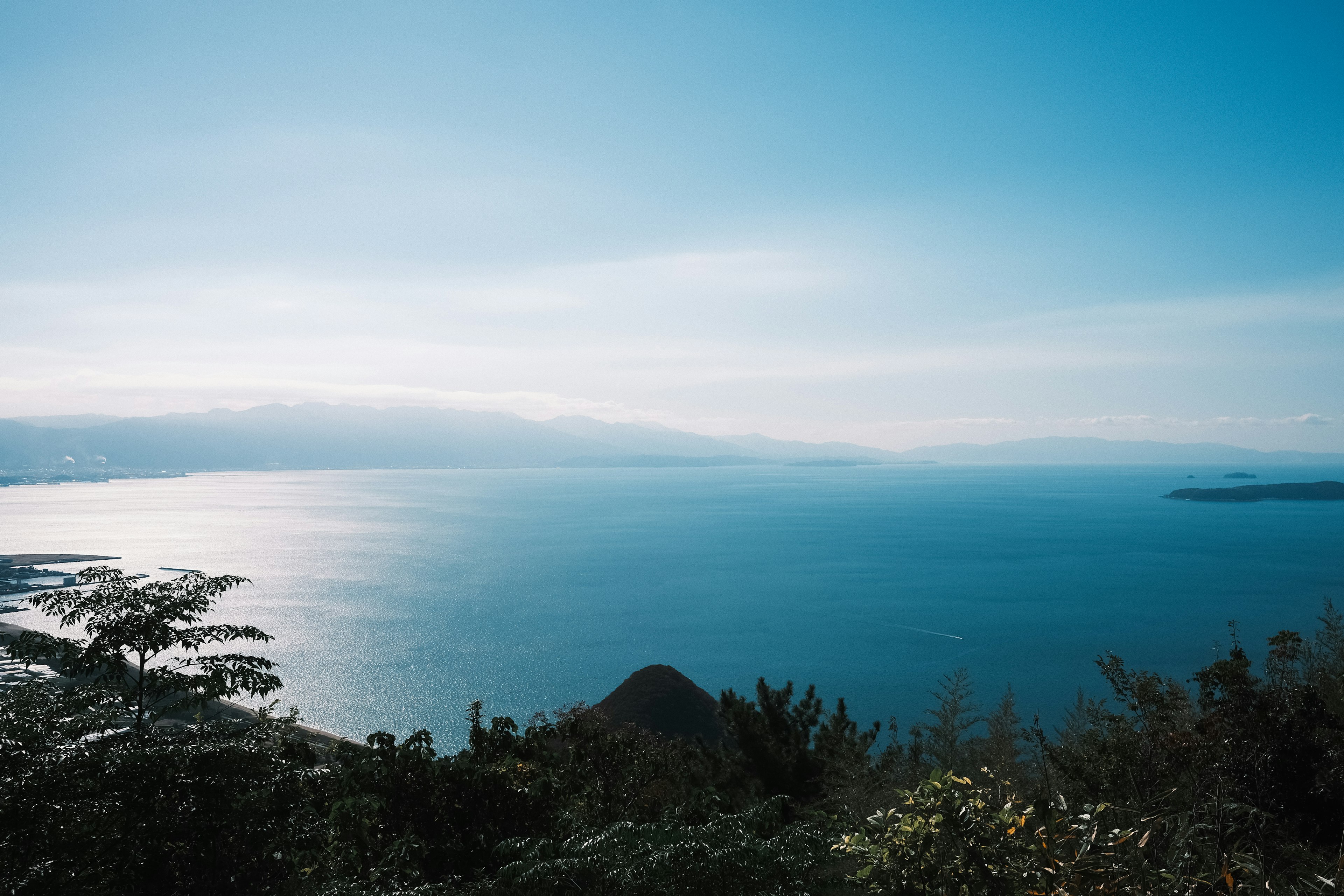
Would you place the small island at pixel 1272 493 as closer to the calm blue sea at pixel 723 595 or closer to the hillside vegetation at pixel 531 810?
the calm blue sea at pixel 723 595

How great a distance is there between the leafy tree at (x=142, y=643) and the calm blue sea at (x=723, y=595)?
102 feet

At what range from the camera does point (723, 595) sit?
71.8 meters

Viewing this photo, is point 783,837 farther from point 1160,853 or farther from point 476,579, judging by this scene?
point 476,579

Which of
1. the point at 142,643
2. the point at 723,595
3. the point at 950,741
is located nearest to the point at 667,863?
the point at 142,643

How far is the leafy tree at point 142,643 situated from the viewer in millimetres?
7270

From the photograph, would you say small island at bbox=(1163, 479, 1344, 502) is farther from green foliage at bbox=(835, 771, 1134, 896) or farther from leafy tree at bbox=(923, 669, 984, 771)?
green foliage at bbox=(835, 771, 1134, 896)

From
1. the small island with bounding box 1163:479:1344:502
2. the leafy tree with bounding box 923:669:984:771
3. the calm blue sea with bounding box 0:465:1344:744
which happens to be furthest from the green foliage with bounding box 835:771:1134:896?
the small island with bounding box 1163:479:1344:502

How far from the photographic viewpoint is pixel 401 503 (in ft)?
543

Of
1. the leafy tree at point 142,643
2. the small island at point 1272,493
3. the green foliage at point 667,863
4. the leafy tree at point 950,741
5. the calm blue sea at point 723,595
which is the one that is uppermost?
the leafy tree at point 142,643

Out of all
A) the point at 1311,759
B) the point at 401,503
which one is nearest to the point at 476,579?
the point at 1311,759

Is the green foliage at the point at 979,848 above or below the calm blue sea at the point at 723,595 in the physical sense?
above

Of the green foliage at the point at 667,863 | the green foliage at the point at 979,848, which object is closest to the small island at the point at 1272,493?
the green foliage at the point at 667,863

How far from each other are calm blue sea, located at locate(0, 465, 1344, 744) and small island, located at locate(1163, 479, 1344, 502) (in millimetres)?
24278

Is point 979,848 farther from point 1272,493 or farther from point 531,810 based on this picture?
point 1272,493
